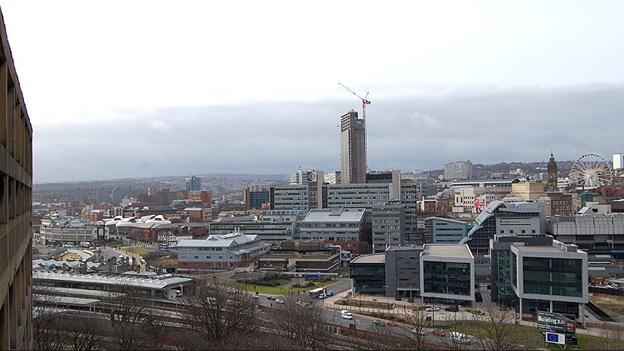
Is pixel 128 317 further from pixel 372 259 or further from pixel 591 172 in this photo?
pixel 591 172

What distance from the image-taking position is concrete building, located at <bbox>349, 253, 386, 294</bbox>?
40.8 metres

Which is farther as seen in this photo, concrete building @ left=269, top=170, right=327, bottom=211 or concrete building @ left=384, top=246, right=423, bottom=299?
concrete building @ left=269, top=170, right=327, bottom=211

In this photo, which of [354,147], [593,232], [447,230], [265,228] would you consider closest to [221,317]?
[593,232]

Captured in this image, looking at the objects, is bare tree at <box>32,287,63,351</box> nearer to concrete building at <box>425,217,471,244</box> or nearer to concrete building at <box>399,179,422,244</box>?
concrete building at <box>425,217,471,244</box>

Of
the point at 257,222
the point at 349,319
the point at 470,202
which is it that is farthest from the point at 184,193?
the point at 349,319

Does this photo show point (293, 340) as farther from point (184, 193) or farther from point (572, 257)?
point (184, 193)

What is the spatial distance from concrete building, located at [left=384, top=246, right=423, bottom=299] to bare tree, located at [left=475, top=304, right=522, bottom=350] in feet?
17.0

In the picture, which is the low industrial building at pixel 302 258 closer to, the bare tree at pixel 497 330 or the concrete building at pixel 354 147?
the bare tree at pixel 497 330

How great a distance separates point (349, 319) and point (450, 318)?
17.7 ft

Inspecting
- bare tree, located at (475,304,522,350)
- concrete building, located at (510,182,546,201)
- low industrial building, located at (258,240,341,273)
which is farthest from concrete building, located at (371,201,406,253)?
concrete building, located at (510,182,546,201)

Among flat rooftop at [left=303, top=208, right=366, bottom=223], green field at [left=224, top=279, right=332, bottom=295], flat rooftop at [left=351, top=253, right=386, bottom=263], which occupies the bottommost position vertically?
green field at [left=224, top=279, right=332, bottom=295]

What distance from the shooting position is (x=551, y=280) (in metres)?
32.2

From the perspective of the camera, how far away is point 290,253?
180ft

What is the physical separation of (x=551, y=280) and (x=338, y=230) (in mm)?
32406
